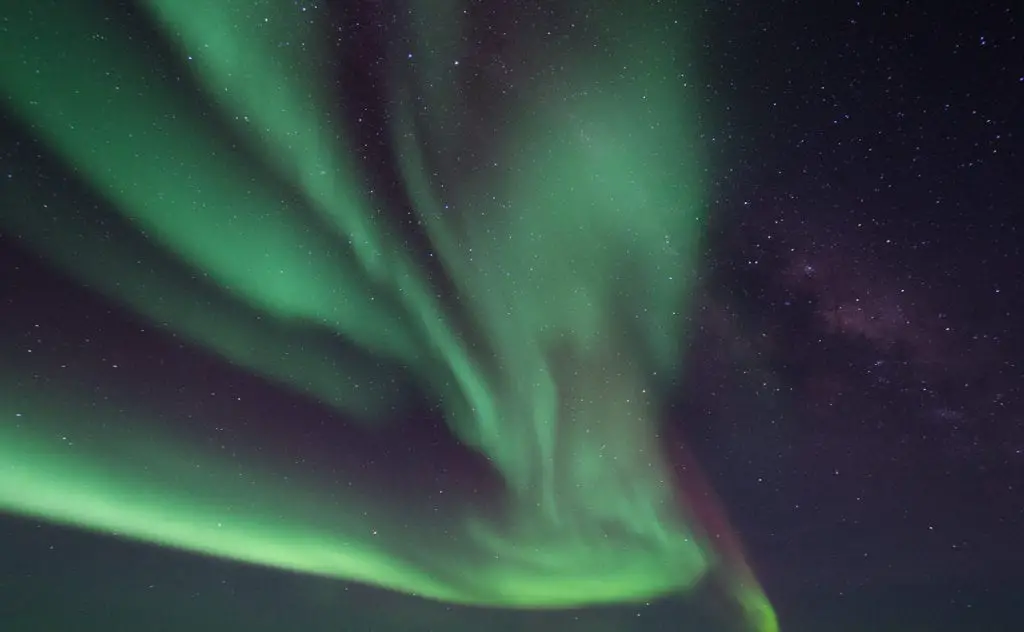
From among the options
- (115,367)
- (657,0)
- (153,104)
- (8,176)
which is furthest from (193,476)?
(657,0)

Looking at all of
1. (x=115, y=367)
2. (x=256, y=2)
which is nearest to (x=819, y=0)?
(x=256, y=2)

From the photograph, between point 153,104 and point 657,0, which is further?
point 153,104

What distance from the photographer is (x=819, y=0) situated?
5.26 feet

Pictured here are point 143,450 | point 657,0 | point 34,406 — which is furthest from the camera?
point 143,450

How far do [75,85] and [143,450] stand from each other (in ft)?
4.94

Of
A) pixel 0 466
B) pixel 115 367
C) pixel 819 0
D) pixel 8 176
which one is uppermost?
pixel 819 0

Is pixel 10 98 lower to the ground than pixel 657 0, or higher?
lower

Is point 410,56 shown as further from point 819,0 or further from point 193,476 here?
point 193,476

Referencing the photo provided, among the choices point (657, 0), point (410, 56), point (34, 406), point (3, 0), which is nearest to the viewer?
point (3, 0)

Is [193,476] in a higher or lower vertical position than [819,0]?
lower

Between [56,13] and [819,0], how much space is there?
→ 215cm

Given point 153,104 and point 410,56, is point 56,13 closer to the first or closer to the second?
point 153,104

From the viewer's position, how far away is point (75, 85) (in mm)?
1671

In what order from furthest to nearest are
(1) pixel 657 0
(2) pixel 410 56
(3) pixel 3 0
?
(2) pixel 410 56 → (1) pixel 657 0 → (3) pixel 3 0
